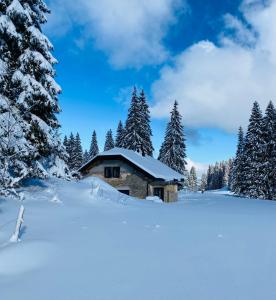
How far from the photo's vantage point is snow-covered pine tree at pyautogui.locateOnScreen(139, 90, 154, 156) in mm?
50000

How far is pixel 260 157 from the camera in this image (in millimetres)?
42406

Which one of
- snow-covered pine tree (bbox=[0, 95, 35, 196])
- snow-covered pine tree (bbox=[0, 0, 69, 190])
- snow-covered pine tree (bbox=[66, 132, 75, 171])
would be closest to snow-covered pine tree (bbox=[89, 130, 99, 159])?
snow-covered pine tree (bbox=[66, 132, 75, 171])

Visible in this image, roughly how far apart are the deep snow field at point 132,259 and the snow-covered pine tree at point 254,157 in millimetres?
29734

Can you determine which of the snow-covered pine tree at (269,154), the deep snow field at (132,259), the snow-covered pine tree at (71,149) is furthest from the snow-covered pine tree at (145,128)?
the deep snow field at (132,259)

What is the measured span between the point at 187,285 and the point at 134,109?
45.1m

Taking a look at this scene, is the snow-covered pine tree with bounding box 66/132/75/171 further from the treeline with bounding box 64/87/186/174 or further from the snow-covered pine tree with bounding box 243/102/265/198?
the snow-covered pine tree with bounding box 243/102/265/198

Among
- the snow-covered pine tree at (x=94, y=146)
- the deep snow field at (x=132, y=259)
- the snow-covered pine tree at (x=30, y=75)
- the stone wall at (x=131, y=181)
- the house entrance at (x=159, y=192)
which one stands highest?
the snow-covered pine tree at (x=94, y=146)

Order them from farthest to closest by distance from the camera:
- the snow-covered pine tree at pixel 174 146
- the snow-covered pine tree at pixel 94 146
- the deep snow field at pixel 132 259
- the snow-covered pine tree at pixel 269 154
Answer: the snow-covered pine tree at pixel 94 146
the snow-covered pine tree at pixel 174 146
the snow-covered pine tree at pixel 269 154
the deep snow field at pixel 132 259

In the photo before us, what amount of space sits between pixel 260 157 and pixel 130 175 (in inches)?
708

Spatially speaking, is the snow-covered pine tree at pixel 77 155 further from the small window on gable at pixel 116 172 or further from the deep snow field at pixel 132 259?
the deep snow field at pixel 132 259

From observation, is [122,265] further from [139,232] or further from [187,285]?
[139,232]

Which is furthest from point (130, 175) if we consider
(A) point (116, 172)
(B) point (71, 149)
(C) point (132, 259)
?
(B) point (71, 149)

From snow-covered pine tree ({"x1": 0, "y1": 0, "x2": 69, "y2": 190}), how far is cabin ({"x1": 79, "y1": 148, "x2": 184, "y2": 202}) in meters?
16.9

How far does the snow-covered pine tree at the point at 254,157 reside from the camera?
135 ft
